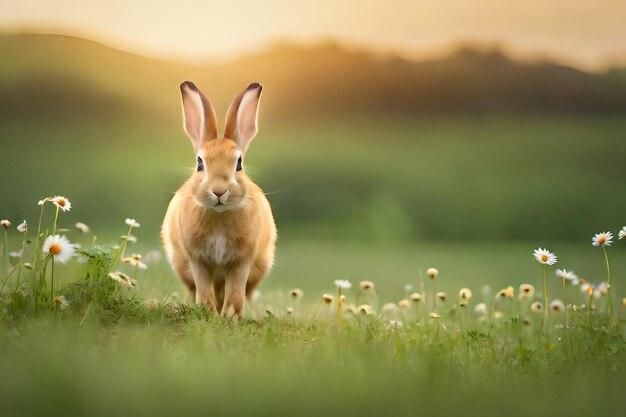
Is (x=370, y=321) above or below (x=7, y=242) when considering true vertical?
below

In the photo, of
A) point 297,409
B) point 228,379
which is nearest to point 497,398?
point 297,409

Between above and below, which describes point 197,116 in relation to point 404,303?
above

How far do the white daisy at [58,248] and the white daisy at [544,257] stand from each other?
3.57 m

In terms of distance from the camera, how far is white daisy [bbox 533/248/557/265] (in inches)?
258

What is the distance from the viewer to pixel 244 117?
294 inches

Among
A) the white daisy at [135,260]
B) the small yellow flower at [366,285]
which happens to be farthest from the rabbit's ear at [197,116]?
the small yellow flower at [366,285]

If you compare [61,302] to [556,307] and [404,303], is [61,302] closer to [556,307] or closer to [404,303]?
[404,303]

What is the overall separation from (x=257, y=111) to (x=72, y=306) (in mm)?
2296

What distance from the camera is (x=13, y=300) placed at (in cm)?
655

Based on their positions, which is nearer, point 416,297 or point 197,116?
point 197,116

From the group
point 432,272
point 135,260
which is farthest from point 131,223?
point 432,272

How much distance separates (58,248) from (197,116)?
1.74 m

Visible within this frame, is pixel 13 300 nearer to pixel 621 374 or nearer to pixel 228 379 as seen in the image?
pixel 228 379

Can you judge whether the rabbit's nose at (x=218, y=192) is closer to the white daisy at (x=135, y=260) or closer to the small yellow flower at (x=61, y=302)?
the white daisy at (x=135, y=260)
